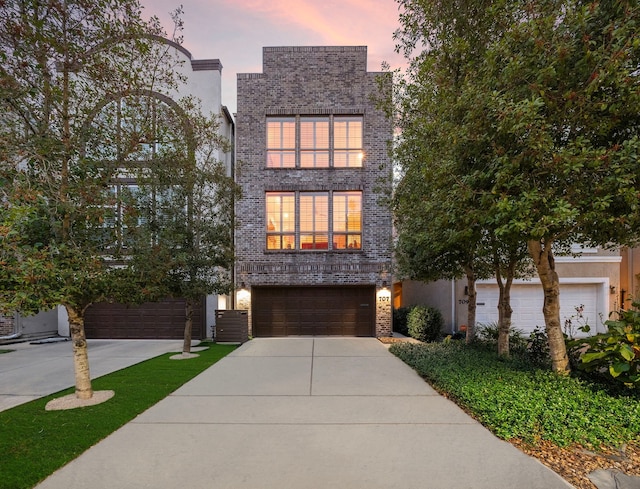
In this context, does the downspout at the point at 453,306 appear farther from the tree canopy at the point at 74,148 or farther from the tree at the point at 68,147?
the tree at the point at 68,147

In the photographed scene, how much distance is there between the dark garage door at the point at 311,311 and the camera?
12773 mm

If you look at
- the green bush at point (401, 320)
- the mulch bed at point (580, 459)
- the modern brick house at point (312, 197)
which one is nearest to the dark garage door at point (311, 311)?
the modern brick house at point (312, 197)

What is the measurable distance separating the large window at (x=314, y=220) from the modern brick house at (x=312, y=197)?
0.04m

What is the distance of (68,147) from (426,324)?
35.6 ft

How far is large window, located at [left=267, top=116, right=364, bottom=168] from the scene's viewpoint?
1276cm

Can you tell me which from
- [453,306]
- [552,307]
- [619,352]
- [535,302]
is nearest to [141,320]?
[453,306]

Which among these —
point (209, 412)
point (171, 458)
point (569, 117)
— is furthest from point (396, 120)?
point (171, 458)

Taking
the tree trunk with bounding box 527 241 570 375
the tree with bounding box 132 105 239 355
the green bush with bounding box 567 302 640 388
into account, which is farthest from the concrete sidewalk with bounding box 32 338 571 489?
the tree with bounding box 132 105 239 355

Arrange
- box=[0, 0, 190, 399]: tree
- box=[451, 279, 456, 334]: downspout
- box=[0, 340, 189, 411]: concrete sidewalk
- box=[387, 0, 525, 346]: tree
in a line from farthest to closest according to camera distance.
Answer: box=[451, 279, 456, 334]: downspout → box=[0, 340, 189, 411]: concrete sidewalk → box=[387, 0, 525, 346]: tree → box=[0, 0, 190, 399]: tree

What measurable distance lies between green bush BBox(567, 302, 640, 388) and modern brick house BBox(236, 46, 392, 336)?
25.1 ft

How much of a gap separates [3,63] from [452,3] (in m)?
6.70

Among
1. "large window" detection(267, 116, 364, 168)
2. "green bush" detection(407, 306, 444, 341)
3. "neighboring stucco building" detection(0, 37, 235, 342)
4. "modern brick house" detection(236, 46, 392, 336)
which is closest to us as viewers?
"green bush" detection(407, 306, 444, 341)

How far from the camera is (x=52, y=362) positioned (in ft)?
27.1

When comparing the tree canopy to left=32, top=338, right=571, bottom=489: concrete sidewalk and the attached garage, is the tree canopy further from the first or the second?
the attached garage
